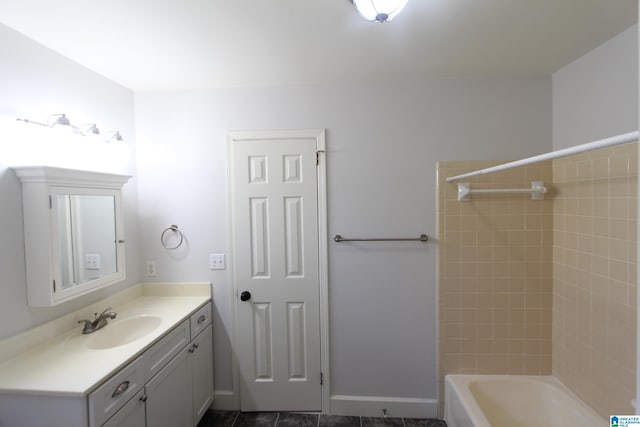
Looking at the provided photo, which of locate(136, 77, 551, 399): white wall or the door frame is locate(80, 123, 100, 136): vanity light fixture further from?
the door frame

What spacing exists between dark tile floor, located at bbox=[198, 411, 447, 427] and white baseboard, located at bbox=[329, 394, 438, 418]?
0.03 m

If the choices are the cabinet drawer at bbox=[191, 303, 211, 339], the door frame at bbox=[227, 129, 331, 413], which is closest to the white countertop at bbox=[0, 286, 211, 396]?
the cabinet drawer at bbox=[191, 303, 211, 339]

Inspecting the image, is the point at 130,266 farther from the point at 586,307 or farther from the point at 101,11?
the point at 586,307

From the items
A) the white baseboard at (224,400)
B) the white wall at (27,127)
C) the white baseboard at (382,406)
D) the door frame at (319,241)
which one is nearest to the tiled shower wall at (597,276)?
the white baseboard at (382,406)

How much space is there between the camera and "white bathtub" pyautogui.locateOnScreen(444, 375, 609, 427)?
1.67 meters

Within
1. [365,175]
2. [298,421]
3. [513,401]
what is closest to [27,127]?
[365,175]

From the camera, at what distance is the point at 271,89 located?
6.62 feet

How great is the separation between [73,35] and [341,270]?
199 cm

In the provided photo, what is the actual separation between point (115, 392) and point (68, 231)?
841 mm

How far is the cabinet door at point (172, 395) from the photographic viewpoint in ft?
4.78

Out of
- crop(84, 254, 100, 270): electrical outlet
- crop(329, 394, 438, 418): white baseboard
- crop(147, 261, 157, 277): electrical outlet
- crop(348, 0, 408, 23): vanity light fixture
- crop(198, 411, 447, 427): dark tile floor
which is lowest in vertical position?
crop(198, 411, 447, 427): dark tile floor

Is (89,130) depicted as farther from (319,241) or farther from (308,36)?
(319,241)

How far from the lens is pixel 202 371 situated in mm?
1939

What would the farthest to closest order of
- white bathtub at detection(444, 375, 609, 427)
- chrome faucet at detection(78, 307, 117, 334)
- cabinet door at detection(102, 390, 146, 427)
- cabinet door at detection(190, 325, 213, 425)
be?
1. cabinet door at detection(190, 325, 213, 425)
2. white bathtub at detection(444, 375, 609, 427)
3. chrome faucet at detection(78, 307, 117, 334)
4. cabinet door at detection(102, 390, 146, 427)
